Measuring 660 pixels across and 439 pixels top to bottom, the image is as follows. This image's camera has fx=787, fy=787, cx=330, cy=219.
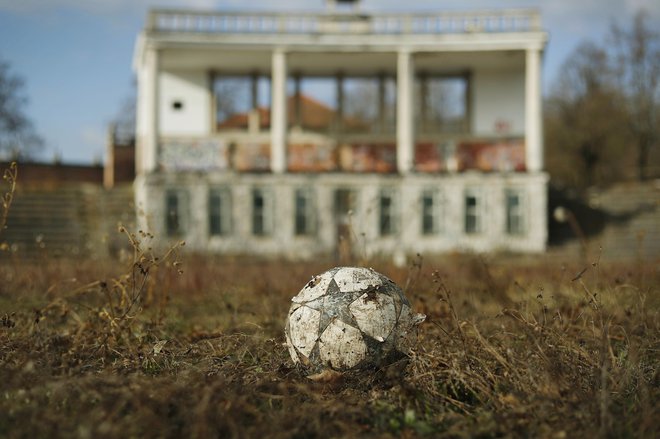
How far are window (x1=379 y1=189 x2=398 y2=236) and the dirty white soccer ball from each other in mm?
22110

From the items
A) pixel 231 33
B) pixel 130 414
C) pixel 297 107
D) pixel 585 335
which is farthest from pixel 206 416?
pixel 297 107

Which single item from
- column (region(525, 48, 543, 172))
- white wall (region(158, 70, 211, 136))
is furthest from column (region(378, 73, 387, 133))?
white wall (region(158, 70, 211, 136))

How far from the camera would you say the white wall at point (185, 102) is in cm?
3048

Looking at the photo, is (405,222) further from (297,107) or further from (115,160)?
(115,160)

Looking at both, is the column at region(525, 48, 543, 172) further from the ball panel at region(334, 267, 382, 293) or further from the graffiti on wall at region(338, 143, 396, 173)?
the ball panel at region(334, 267, 382, 293)

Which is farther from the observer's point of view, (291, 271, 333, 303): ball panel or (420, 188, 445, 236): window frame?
(420, 188, 445, 236): window frame

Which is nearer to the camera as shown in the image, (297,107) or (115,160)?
(297,107)

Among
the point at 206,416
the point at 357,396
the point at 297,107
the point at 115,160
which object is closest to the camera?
the point at 206,416

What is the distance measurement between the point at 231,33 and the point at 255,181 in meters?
5.42

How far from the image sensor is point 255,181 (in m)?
28.2

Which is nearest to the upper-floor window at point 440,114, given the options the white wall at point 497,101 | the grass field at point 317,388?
the white wall at point 497,101

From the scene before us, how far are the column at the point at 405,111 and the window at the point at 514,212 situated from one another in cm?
386

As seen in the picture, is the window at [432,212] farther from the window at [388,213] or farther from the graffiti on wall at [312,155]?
the graffiti on wall at [312,155]

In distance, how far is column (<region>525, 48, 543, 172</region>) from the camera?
2861 centimetres
